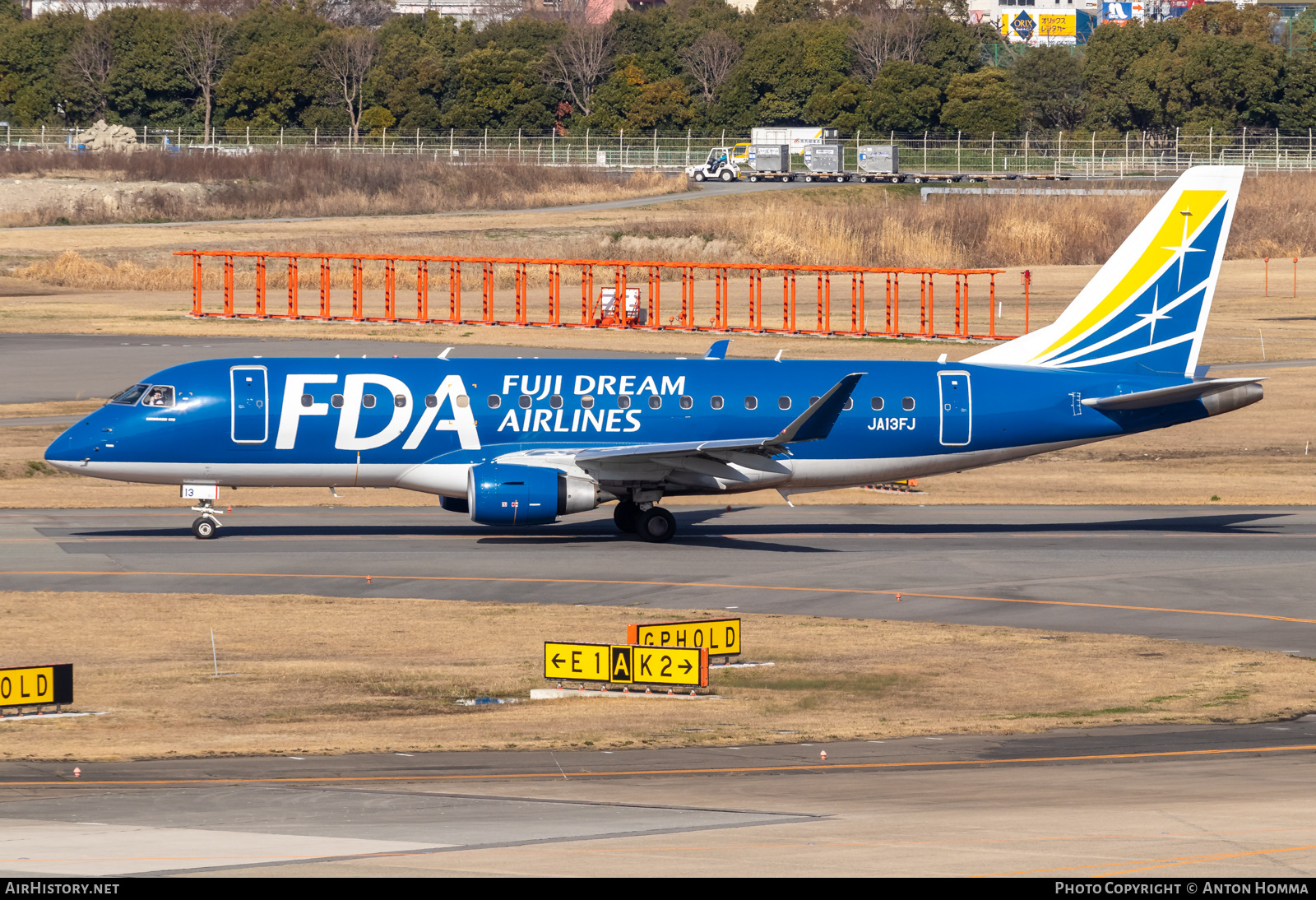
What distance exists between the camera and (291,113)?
634 ft

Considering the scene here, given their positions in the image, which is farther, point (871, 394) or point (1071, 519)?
point (1071, 519)

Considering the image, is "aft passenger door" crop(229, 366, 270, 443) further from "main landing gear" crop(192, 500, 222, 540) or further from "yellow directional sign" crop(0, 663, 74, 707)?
"yellow directional sign" crop(0, 663, 74, 707)

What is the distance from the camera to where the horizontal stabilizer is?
4141 cm

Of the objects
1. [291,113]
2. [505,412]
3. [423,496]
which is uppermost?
[291,113]

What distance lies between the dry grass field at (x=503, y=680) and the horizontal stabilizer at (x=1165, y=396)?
1171cm

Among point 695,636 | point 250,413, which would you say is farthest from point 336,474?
point 695,636

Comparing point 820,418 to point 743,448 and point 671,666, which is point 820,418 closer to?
point 743,448

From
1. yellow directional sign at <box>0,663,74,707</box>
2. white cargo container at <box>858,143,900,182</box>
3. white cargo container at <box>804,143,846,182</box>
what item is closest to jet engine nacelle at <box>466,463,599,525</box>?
yellow directional sign at <box>0,663,74,707</box>

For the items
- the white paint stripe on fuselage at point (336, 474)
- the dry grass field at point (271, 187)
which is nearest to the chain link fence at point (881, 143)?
the dry grass field at point (271, 187)

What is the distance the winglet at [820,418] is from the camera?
3906cm

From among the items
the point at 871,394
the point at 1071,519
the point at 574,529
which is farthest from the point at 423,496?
the point at 1071,519

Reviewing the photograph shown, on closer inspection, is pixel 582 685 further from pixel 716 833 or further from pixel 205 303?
pixel 205 303

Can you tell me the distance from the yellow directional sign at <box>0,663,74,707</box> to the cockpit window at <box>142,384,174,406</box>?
52.9ft
